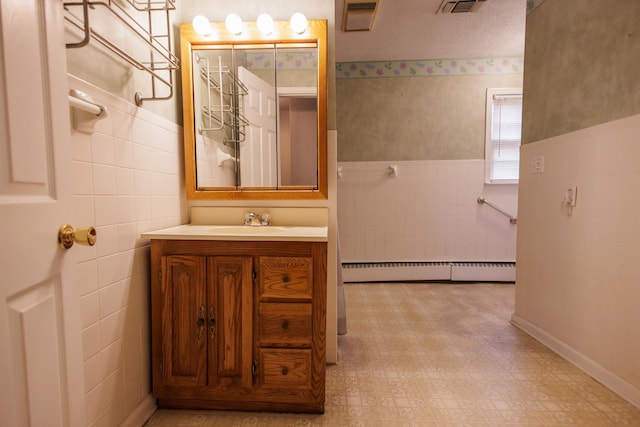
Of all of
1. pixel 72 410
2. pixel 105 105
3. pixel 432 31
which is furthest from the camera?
pixel 432 31

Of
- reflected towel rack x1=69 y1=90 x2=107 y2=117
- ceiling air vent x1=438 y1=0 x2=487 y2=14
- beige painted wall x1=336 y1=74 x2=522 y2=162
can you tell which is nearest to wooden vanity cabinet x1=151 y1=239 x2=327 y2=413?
reflected towel rack x1=69 y1=90 x2=107 y2=117

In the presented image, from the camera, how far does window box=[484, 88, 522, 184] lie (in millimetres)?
3234

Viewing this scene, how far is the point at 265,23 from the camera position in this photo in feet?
5.19

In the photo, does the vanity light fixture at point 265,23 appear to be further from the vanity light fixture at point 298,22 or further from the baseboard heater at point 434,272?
the baseboard heater at point 434,272

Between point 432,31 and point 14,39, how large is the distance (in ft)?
9.50

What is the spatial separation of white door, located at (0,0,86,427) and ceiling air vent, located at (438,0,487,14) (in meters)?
2.43

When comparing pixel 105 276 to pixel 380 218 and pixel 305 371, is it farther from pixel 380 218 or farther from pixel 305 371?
pixel 380 218

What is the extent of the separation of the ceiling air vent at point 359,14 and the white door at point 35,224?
1957 mm

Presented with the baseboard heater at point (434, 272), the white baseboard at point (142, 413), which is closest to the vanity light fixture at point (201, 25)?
the white baseboard at point (142, 413)

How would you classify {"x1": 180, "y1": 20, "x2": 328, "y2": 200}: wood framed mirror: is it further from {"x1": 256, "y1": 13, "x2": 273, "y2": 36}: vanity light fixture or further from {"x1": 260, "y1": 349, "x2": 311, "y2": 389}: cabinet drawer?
{"x1": 260, "y1": 349, "x2": 311, "y2": 389}: cabinet drawer

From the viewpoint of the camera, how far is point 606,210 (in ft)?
5.07

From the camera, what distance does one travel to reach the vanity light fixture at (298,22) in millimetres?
1582

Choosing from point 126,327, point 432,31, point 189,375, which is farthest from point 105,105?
point 432,31

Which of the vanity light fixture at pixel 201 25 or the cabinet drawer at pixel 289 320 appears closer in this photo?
the cabinet drawer at pixel 289 320
